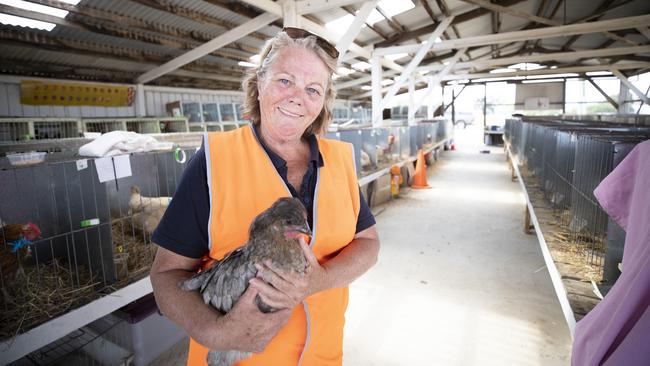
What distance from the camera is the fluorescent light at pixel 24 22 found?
4.78 metres

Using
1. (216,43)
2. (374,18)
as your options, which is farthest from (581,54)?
(216,43)

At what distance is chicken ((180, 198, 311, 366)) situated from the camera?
96cm

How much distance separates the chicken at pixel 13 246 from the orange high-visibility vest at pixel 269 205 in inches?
51.7

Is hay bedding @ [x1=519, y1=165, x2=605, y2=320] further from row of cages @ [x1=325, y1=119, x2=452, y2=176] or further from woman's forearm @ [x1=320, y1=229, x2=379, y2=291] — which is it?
row of cages @ [x1=325, y1=119, x2=452, y2=176]

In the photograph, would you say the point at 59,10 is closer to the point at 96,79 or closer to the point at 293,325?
the point at 96,79

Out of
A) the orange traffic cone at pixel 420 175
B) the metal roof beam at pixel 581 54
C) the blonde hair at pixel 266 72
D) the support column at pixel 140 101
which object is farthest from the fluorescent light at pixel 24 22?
the metal roof beam at pixel 581 54

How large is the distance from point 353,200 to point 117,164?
1.82m

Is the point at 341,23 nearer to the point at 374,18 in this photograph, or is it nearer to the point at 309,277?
the point at 374,18

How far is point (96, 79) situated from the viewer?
773cm

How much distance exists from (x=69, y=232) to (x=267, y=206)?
170cm

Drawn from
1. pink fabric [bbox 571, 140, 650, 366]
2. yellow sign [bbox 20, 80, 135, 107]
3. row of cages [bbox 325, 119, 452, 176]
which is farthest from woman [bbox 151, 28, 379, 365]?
yellow sign [bbox 20, 80, 135, 107]

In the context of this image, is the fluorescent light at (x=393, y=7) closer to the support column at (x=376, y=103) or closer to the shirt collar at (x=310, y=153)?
the support column at (x=376, y=103)

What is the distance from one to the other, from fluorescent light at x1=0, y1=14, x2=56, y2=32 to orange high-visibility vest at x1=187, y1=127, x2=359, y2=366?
19.0ft

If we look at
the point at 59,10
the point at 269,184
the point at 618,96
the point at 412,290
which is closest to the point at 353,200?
the point at 269,184
